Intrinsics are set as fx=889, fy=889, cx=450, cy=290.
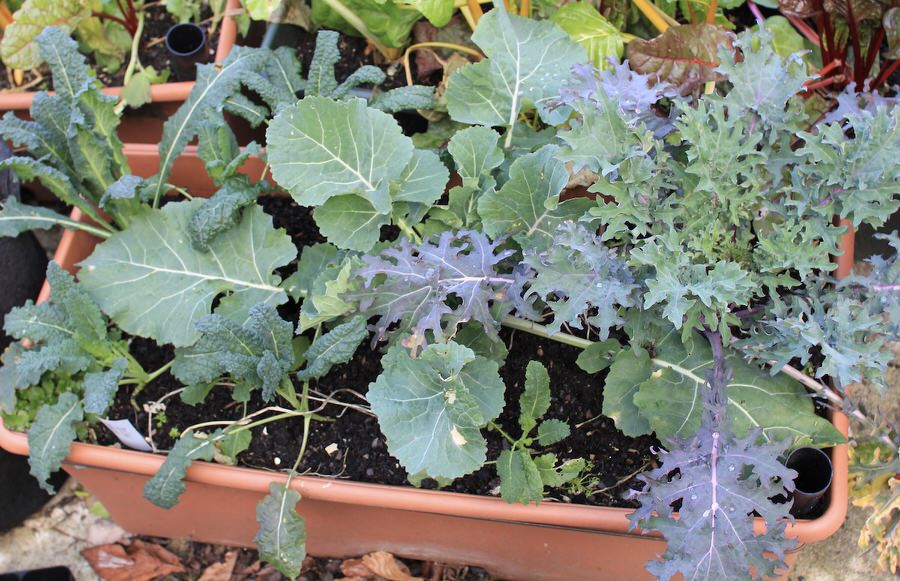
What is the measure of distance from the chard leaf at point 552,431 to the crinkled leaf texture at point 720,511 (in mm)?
197

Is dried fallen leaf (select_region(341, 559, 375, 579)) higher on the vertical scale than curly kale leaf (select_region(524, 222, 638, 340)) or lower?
lower

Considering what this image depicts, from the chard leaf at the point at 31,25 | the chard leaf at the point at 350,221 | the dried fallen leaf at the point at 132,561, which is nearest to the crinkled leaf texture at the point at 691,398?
the chard leaf at the point at 350,221

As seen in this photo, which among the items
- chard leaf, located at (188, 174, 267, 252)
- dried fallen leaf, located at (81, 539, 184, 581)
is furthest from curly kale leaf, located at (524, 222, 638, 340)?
dried fallen leaf, located at (81, 539, 184, 581)

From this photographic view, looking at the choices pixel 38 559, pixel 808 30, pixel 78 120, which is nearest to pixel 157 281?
pixel 78 120

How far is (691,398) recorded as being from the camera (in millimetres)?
1463

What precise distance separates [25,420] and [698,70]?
1427 mm

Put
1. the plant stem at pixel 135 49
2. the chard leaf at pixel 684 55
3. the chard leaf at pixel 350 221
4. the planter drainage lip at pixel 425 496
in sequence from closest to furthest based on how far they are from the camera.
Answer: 1. the planter drainage lip at pixel 425 496
2. the chard leaf at pixel 350 221
3. the chard leaf at pixel 684 55
4. the plant stem at pixel 135 49

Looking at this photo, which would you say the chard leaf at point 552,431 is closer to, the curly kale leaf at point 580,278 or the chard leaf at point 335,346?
the curly kale leaf at point 580,278

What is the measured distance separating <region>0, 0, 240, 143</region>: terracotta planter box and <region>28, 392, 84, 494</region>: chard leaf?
0.79 meters

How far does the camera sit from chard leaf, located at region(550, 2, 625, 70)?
1.80 metres

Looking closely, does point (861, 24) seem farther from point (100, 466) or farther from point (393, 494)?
point (100, 466)

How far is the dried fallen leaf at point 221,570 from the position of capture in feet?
6.29

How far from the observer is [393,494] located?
1518 millimetres

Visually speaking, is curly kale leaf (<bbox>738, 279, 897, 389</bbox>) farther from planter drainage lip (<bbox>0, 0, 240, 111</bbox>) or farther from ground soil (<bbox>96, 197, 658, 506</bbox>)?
planter drainage lip (<bbox>0, 0, 240, 111</bbox>)
